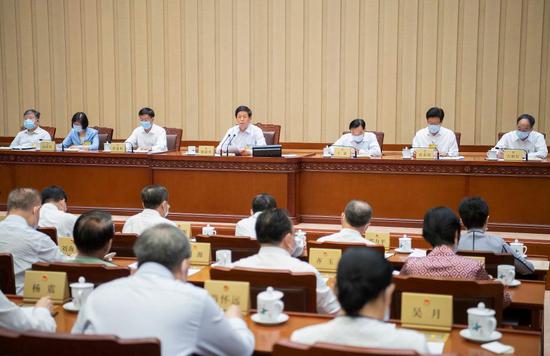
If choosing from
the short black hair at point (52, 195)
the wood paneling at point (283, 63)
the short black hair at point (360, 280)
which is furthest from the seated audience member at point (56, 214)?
the wood paneling at point (283, 63)

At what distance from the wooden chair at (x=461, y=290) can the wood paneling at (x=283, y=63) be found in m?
6.68

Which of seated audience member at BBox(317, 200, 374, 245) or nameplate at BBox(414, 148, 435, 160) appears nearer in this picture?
seated audience member at BBox(317, 200, 374, 245)

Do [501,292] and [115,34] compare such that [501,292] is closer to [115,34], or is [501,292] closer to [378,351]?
[378,351]

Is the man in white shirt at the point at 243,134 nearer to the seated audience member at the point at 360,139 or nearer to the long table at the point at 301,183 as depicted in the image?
the long table at the point at 301,183

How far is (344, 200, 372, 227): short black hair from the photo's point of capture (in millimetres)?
3875

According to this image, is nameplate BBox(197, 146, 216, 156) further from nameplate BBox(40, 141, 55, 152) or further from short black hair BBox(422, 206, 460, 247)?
short black hair BBox(422, 206, 460, 247)

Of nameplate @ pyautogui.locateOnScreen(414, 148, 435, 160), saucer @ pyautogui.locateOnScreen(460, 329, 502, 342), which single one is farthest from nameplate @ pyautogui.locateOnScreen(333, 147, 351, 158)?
saucer @ pyautogui.locateOnScreen(460, 329, 502, 342)

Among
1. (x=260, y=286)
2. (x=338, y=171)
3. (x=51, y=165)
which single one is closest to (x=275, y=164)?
(x=338, y=171)

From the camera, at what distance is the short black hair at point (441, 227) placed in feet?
10.5

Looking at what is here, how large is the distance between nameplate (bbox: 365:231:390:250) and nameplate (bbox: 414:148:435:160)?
2.57 m

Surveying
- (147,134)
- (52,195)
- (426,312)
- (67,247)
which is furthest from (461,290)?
(147,134)

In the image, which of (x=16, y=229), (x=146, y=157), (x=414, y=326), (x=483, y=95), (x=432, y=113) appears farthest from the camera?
(x=483, y=95)

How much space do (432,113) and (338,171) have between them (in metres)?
1.55

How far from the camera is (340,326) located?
1.94 metres
